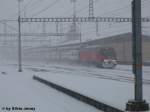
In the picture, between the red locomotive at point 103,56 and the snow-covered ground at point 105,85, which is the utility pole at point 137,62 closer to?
the snow-covered ground at point 105,85

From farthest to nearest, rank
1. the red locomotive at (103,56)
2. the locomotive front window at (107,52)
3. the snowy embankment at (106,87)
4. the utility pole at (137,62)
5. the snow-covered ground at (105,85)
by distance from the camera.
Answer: the locomotive front window at (107,52) < the red locomotive at (103,56) < the snow-covered ground at (105,85) < the snowy embankment at (106,87) < the utility pole at (137,62)

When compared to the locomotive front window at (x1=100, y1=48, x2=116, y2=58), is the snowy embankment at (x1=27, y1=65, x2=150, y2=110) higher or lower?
lower

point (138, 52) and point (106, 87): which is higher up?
point (138, 52)

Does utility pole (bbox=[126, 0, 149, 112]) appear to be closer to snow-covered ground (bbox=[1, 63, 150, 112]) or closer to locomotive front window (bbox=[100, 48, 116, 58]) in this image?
snow-covered ground (bbox=[1, 63, 150, 112])

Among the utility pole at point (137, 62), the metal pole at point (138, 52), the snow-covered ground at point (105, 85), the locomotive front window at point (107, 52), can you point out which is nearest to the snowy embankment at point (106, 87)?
the snow-covered ground at point (105, 85)

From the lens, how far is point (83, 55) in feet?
166

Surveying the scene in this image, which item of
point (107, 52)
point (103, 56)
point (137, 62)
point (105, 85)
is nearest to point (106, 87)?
point (105, 85)

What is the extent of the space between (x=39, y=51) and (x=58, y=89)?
63.5 metres

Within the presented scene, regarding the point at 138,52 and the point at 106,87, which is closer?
the point at 138,52

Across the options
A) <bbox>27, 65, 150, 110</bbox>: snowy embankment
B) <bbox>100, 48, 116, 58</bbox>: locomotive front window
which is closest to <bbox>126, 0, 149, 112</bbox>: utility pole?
<bbox>27, 65, 150, 110</bbox>: snowy embankment

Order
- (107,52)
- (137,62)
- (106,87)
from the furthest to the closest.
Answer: (107,52) < (106,87) < (137,62)

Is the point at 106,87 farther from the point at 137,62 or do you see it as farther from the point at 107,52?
the point at 107,52

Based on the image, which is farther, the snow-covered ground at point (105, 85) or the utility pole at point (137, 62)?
the snow-covered ground at point (105, 85)

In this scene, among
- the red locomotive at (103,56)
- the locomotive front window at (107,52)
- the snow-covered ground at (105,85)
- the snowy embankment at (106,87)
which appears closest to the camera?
the snowy embankment at (106,87)
